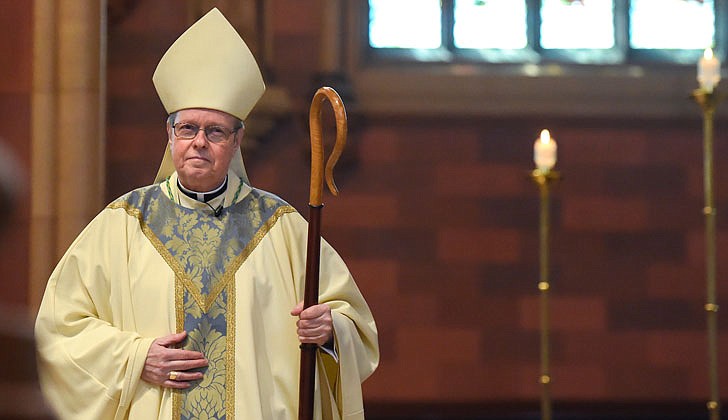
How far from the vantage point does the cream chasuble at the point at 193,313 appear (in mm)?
2744

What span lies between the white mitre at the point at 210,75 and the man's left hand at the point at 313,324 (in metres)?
0.49

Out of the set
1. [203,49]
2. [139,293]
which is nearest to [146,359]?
[139,293]

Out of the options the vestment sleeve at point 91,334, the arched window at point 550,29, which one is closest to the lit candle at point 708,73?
the arched window at point 550,29

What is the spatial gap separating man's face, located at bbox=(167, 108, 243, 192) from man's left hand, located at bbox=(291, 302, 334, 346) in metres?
0.41

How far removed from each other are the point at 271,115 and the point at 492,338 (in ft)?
6.34

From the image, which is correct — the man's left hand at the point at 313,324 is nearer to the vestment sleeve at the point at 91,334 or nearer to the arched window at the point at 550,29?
the vestment sleeve at the point at 91,334

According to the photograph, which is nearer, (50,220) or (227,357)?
(227,357)

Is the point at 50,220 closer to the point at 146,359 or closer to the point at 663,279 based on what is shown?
the point at 146,359

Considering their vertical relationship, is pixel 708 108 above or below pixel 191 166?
above

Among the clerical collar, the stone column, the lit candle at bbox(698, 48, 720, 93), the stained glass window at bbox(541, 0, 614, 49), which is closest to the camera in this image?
Result: the clerical collar

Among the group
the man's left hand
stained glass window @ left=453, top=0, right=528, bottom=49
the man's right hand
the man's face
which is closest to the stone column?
the man's face

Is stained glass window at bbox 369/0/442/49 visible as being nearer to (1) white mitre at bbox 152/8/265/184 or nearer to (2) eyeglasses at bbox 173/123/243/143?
(1) white mitre at bbox 152/8/265/184

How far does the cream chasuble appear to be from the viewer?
9.00ft

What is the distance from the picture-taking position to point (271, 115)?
22.4 ft
